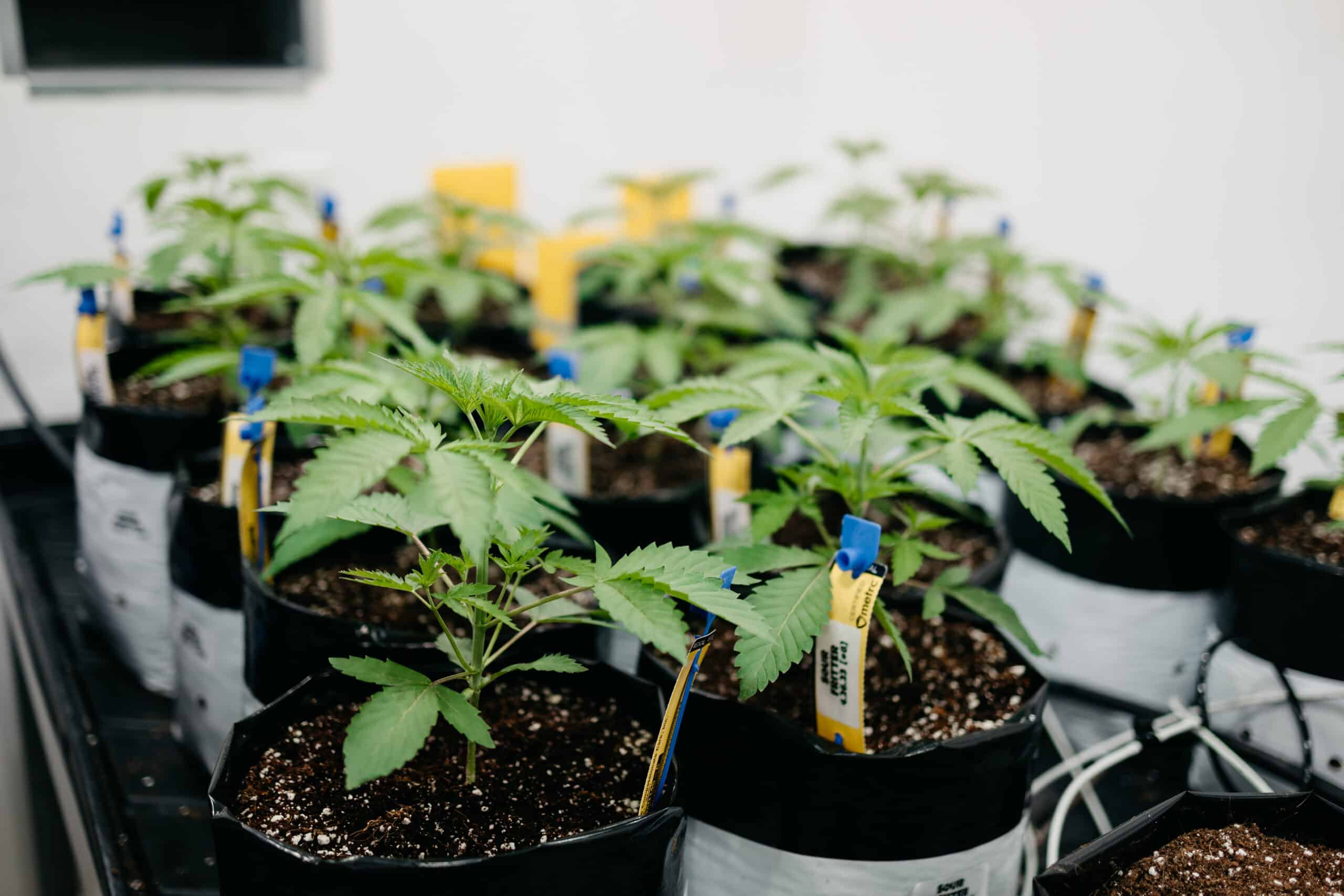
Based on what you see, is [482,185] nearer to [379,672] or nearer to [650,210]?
[650,210]

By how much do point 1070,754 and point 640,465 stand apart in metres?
0.72

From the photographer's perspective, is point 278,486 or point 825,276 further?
point 825,276

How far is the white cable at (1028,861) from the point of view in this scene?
3.22 feet

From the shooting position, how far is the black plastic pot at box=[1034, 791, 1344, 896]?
29.9 inches

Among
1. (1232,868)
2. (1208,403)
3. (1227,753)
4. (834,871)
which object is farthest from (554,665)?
(1208,403)

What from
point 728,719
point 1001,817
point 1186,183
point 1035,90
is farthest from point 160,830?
point 1035,90

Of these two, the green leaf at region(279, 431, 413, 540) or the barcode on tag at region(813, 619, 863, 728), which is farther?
the barcode on tag at region(813, 619, 863, 728)

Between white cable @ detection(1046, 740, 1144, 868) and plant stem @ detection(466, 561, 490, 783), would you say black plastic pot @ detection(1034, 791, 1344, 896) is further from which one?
plant stem @ detection(466, 561, 490, 783)

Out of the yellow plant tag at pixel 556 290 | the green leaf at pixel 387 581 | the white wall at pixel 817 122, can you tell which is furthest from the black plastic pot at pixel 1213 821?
the yellow plant tag at pixel 556 290

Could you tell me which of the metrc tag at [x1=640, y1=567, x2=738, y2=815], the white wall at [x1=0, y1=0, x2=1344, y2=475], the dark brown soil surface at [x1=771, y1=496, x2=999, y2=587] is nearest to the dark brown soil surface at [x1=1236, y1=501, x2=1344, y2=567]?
the dark brown soil surface at [x1=771, y1=496, x2=999, y2=587]

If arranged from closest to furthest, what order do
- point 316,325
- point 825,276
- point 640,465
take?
1. point 316,325
2. point 640,465
3. point 825,276

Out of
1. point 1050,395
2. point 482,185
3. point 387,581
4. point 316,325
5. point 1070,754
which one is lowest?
point 1070,754

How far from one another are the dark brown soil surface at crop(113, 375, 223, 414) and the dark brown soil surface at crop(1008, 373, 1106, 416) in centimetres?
134

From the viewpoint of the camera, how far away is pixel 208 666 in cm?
119
